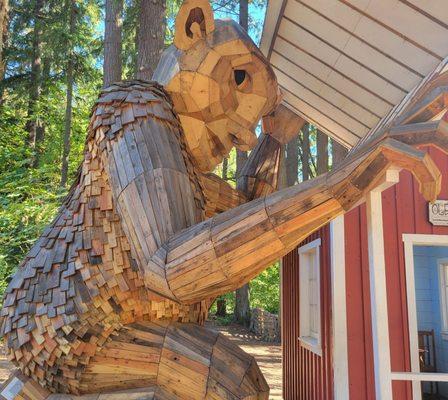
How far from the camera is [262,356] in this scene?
10.8 m

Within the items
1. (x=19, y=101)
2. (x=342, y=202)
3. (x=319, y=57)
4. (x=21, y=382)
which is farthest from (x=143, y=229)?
(x=19, y=101)

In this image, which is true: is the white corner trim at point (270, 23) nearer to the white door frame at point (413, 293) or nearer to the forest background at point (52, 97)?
the white door frame at point (413, 293)

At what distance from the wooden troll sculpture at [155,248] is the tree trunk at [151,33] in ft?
11.5

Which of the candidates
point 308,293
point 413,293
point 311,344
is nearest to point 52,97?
point 308,293

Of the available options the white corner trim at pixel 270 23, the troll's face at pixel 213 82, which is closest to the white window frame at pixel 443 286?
the white corner trim at pixel 270 23

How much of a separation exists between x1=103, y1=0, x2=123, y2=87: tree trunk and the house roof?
175 inches

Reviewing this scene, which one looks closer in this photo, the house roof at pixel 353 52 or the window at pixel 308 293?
the house roof at pixel 353 52

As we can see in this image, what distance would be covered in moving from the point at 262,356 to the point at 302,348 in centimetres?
618

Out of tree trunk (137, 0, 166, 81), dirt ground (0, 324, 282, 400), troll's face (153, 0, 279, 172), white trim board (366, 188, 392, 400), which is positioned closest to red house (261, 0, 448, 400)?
white trim board (366, 188, 392, 400)

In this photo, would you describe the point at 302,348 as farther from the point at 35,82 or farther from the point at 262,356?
the point at 35,82

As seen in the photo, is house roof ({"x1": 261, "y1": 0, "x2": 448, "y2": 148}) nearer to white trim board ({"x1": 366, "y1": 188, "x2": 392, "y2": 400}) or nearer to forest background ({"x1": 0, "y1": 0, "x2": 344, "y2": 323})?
white trim board ({"x1": 366, "y1": 188, "x2": 392, "y2": 400})

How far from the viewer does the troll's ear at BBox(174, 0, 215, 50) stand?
165 centimetres

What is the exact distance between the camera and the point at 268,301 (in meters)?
19.0

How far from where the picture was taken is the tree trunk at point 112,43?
24.1 feet
